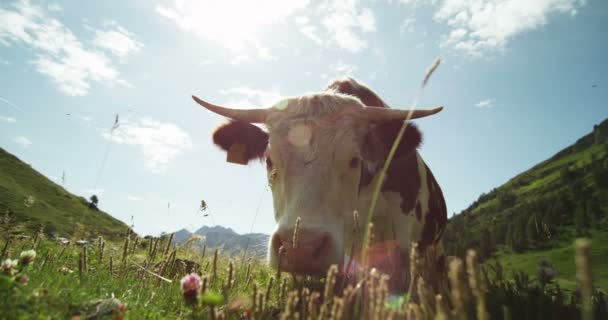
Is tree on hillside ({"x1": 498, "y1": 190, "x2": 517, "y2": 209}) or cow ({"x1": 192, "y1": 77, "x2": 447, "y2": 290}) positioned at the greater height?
→ tree on hillside ({"x1": 498, "y1": 190, "x2": 517, "y2": 209})

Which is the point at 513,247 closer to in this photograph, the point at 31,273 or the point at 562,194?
the point at 562,194

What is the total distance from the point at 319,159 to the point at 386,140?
1329 mm

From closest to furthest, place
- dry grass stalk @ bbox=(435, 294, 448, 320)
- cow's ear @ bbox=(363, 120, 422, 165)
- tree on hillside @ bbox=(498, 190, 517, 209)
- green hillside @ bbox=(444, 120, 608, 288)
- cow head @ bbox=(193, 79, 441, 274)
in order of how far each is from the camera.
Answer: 1. dry grass stalk @ bbox=(435, 294, 448, 320)
2. cow head @ bbox=(193, 79, 441, 274)
3. cow's ear @ bbox=(363, 120, 422, 165)
4. green hillside @ bbox=(444, 120, 608, 288)
5. tree on hillside @ bbox=(498, 190, 517, 209)

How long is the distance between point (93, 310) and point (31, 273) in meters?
0.85

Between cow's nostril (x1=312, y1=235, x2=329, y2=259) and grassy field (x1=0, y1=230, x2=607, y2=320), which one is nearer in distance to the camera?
grassy field (x1=0, y1=230, x2=607, y2=320)

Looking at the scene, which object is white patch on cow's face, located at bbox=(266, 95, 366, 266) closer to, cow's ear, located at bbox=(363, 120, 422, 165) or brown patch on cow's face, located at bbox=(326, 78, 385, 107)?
cow's ear, located at bbox=(363, 120, 422, 165)

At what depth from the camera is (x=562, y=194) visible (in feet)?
303

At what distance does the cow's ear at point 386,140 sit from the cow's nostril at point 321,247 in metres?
1.60

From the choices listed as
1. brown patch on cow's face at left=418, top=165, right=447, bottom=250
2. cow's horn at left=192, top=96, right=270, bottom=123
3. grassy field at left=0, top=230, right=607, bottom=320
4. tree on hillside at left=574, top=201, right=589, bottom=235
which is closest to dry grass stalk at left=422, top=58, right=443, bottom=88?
grassy field at left=0, top=230, right=607, bottom=320

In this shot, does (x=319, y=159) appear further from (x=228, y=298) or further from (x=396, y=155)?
(x=228, y=298)

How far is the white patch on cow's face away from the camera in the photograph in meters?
3.46

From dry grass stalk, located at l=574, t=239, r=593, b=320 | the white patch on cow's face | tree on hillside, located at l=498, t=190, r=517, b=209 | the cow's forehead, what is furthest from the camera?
tree on hillside, located at l=498, t=190, r=517, b=209

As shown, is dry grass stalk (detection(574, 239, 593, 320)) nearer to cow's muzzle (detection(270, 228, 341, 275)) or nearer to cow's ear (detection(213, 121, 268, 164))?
cow's muzzle (detection(270, 228, 341, 275))

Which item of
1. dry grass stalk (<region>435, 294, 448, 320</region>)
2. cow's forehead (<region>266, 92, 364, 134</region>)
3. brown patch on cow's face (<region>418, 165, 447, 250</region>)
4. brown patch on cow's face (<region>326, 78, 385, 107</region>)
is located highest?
brown patch on cow's face (<region>326, 78, 385, 107</region>)
